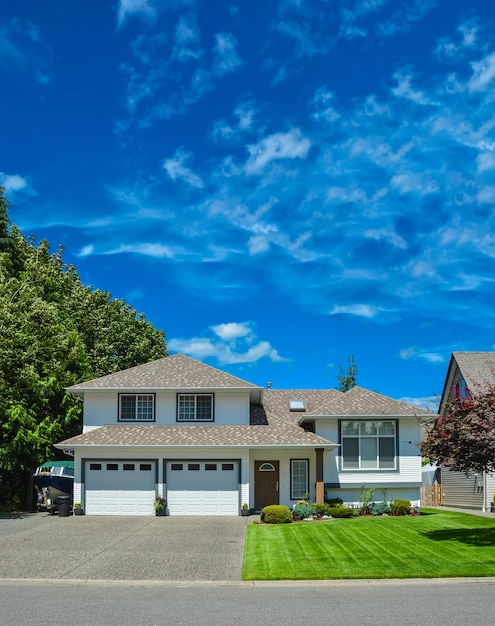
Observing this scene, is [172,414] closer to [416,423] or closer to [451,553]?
[416,423]

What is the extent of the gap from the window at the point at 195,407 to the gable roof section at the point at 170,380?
805mm

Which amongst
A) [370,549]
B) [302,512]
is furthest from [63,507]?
[370,549]

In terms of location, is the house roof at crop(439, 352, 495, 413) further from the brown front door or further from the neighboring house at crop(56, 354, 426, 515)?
the brown front door

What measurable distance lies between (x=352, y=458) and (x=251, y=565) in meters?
16.1

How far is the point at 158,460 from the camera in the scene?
3166 centimetres

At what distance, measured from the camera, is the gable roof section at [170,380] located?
3347 centimetres

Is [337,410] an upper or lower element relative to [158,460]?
upper

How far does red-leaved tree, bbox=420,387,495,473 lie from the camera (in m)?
19.1

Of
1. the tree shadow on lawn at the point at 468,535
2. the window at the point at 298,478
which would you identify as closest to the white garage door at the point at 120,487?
the window at the point at 298,478

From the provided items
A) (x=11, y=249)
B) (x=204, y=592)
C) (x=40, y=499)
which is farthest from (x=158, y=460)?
(x=11, y=249)

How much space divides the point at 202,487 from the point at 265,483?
9.95 feet

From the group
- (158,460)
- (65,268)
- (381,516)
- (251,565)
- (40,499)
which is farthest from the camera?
(65,268)

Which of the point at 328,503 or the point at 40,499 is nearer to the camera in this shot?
the point at 328,503

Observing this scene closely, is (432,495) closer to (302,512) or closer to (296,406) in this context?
(296,406)
